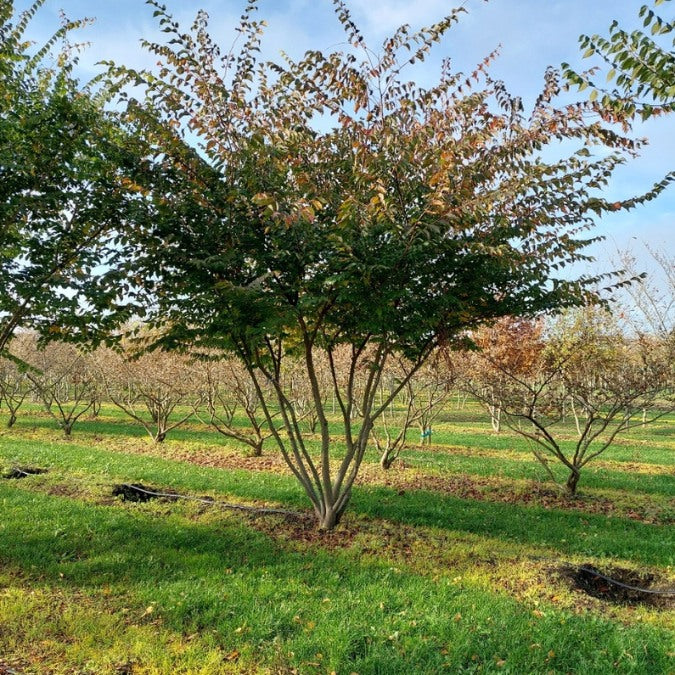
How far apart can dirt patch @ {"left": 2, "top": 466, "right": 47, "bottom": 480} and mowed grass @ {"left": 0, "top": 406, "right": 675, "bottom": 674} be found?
471 mm

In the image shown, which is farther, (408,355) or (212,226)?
(408,355)

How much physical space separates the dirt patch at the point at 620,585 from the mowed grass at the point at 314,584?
0.13 metres

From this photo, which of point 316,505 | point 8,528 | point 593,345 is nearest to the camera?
point 8,528

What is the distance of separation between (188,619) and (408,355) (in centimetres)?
410

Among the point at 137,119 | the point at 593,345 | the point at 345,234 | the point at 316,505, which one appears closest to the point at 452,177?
the point at 345,234

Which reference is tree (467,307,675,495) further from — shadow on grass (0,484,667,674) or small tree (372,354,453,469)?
shadow on grass (0,484,667,674)

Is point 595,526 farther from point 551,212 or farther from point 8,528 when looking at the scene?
point 8,528

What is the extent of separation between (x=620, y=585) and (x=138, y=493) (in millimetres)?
6895

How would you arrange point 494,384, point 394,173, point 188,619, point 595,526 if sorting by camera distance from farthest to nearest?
1. point 494,384
2. point 595,526
3. point 394,173
4. point 188,619

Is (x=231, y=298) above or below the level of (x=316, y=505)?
above

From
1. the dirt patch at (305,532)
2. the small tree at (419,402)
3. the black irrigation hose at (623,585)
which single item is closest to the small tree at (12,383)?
the small tree at (419,402)

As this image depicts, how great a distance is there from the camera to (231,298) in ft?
17.6

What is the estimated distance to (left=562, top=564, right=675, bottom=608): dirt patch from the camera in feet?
16.2

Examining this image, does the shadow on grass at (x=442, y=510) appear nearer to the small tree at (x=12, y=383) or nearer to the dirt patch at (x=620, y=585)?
the dirt patch at (x=620, y=585)
